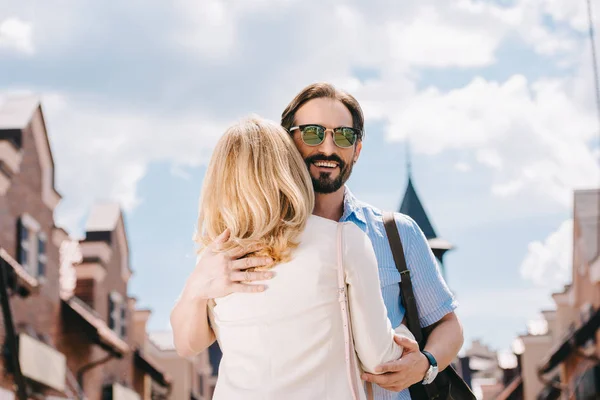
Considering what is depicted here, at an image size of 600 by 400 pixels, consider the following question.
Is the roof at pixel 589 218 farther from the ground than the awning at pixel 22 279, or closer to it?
farther from the ground

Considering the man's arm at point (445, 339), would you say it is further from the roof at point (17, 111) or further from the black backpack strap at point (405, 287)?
the roof at point (17, 111)

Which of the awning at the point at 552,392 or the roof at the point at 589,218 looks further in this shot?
the awning at the point at 552,392

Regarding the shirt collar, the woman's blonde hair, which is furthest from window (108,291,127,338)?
the woman's blonde hair

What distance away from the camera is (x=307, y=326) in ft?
8.98

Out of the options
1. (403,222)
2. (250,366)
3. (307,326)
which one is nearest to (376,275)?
(307,326)

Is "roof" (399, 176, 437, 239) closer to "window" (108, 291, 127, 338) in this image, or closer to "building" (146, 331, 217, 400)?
"window" (108, 291, 127, 338)

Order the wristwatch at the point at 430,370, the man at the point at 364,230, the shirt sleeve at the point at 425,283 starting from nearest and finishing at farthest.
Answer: the man at the point at 364,230 → the wristwatch at the point at 430,370 → the shirt sleeve at the point at 425,283

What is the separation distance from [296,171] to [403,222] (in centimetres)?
87

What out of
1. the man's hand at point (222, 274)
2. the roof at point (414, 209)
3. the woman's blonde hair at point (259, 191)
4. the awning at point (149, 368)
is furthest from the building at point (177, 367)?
the woman's blonde hair at point (259, 191)

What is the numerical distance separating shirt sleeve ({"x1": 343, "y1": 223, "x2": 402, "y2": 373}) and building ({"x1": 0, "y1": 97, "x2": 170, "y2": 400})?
12408mm

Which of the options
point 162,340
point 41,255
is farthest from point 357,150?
point 162,340

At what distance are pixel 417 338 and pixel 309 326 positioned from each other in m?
0.78

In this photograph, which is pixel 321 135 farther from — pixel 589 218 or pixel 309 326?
pixel 589 218

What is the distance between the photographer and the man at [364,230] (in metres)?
3.09
